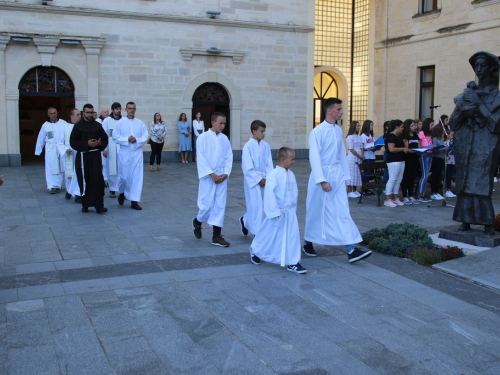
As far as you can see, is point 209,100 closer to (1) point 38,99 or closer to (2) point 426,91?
(1) point 38,99

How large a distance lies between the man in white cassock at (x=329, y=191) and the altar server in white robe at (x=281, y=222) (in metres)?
0.45

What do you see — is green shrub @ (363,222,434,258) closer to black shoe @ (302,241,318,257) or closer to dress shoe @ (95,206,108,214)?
black shoe @ (302,241,318,257)

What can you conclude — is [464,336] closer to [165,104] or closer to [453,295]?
[453,295]

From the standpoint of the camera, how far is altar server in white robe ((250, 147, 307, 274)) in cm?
625

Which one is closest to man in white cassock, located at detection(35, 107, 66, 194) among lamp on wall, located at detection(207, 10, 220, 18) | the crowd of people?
the crowd of people

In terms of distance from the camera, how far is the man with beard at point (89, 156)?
1002 cm

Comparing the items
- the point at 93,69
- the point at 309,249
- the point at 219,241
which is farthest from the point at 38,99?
the point at 309,249

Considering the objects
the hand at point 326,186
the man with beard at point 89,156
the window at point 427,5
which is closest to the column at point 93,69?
the man with beard at point 89,156

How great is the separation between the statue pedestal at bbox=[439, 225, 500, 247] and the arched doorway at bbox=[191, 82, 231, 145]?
13853 millimetres

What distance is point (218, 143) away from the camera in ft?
25.1

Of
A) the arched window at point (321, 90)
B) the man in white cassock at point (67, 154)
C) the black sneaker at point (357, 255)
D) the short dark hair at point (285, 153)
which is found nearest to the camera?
the short dark hair at point (285, 153)

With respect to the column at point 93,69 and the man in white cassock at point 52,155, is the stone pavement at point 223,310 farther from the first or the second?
the column at point 93,69

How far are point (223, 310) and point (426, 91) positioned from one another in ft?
56.1

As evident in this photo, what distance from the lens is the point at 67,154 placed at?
463 inches
